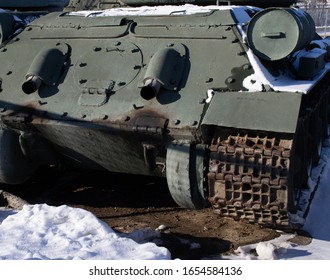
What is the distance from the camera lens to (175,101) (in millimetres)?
4883

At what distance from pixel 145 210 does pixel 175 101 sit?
1.44 meters

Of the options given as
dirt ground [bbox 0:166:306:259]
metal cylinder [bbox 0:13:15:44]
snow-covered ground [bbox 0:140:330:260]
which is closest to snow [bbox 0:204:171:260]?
snow-covered ground [bbox 0:140:330:260]

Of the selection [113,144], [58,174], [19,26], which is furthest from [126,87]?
[58,174]

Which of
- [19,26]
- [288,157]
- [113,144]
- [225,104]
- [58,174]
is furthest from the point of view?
[58,174]

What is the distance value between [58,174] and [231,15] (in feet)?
9.96

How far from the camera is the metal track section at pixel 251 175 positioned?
429 centimetres

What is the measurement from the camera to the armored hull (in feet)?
14.4

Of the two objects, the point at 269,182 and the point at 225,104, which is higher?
the point at 225,104

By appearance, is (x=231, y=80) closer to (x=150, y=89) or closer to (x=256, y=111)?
(x=256, y=111)

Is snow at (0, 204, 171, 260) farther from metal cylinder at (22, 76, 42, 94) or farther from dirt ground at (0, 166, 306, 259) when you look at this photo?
metal cylinder at (22, 76, 42, 94)

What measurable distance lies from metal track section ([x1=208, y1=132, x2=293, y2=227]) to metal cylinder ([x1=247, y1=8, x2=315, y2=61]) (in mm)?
799

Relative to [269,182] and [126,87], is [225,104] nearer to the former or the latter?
[269,182]

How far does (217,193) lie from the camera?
4.55m

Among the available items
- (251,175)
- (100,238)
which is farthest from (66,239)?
(251,175)
